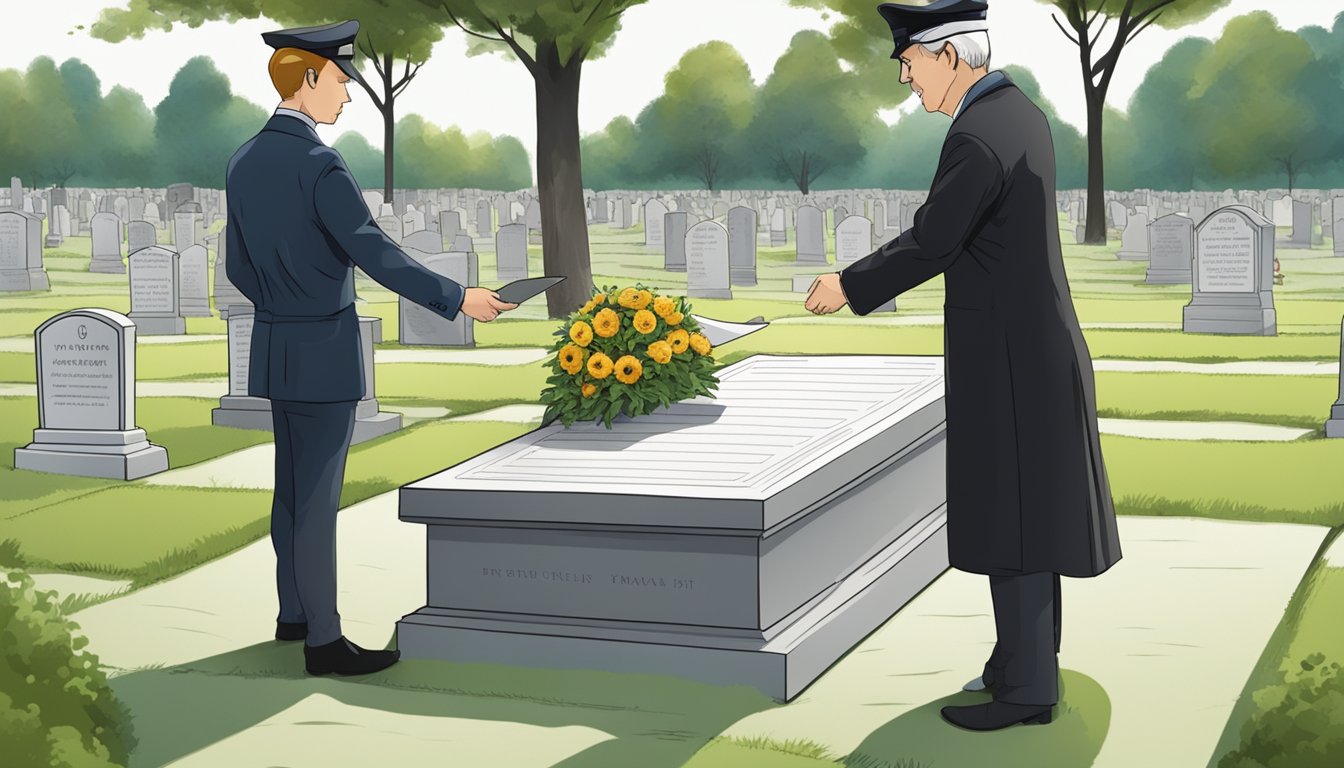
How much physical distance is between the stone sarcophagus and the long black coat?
2.45 ft

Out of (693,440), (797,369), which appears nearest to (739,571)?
(693,440)

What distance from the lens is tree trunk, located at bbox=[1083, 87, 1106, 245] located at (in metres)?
35.0

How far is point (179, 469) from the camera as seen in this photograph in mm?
9914

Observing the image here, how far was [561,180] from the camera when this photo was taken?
751 inches

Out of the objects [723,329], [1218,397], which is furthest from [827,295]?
[1218,397]

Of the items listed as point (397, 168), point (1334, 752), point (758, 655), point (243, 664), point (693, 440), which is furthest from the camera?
point (397, 168)

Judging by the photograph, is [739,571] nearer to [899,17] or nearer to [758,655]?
[758,655]

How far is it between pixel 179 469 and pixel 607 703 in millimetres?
5683

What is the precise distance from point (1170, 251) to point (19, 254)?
1790 cm

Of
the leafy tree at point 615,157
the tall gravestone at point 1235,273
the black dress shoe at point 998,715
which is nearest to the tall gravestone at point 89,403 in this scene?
the black dress shoe at point 998,715

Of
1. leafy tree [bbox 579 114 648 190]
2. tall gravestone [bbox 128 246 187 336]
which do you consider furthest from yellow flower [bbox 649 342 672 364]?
leafy tree [bbox 579 114 648 190]

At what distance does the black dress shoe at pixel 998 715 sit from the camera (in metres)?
4.82

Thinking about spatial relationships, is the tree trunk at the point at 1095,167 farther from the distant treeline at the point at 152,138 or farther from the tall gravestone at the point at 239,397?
the distant treeline at the point at 152,138

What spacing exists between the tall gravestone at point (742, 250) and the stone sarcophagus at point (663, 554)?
1789 centimetres
